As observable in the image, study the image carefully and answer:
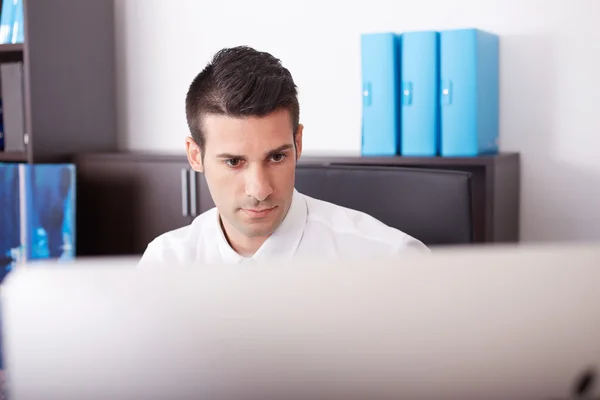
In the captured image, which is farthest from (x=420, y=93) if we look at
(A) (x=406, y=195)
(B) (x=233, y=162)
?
(B) (x=233, y=162)

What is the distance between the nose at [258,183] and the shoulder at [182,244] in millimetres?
259

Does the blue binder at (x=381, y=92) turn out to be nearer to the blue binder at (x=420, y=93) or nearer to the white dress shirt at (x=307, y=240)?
the blue binder at (x=420, y=93)

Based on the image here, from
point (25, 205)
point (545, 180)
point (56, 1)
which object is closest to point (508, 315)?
point (545, 180)

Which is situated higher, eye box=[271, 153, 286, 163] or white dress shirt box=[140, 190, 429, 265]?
eye box=[271, 153, 286, 163]

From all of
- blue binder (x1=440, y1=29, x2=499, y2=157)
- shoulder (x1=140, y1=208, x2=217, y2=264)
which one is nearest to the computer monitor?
shoulder (x1=140, y1=208, x2=217, y2=264)

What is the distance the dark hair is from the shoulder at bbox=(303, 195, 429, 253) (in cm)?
18

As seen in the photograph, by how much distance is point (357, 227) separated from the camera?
4.99 ft

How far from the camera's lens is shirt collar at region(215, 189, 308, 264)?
1504 mm

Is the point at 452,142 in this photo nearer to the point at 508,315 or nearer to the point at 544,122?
the point at 544,122

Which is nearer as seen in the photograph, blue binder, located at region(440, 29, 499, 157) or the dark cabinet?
blue binder, located at region(440, 29, 499, 157)

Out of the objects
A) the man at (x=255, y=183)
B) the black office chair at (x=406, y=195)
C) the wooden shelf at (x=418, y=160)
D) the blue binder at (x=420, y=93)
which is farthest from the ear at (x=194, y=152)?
the blue binder at (x=420, y=93)

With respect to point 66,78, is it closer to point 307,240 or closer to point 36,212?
point 36,212

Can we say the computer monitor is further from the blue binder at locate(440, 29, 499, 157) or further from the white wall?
the white wall

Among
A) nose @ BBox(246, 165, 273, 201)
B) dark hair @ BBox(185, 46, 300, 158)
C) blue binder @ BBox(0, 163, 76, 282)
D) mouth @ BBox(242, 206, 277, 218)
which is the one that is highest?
dark hair @ BBox(185, 46, 300, 158)
